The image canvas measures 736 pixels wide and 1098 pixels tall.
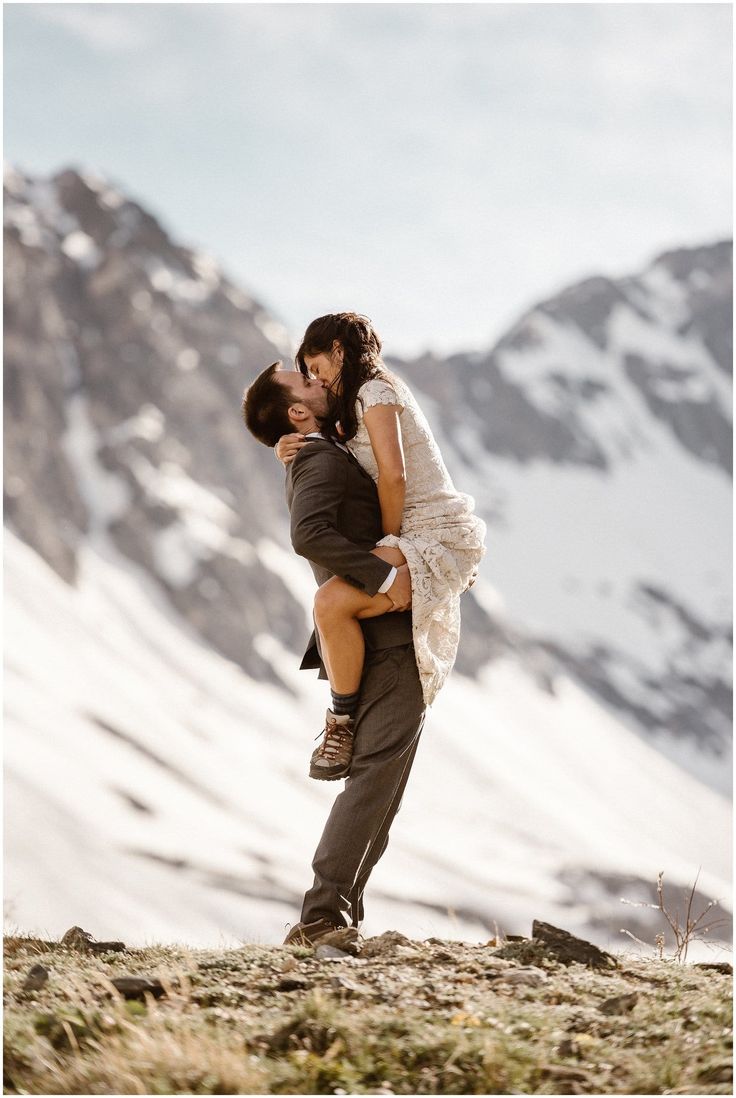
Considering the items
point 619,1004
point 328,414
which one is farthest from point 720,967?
point 328,414

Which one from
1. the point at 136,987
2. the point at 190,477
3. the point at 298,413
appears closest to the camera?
the point at 136,987

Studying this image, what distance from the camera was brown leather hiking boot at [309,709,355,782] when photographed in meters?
6.57

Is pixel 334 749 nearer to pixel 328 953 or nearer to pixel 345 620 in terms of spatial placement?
pixel 345 620

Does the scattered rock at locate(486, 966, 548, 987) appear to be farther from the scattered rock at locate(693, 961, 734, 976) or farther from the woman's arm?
→ the woman's arm

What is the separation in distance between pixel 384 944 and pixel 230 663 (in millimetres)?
99492

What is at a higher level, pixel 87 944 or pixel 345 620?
pixel 345 620

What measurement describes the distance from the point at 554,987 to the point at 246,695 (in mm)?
97704

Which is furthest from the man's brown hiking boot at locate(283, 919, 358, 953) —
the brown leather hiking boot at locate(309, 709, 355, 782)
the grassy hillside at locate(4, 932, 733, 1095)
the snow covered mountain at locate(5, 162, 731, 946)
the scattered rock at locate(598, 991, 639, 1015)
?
the snow covered mountain at locate(5, 162, 731, 946)

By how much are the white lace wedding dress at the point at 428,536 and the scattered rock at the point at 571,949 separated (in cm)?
143

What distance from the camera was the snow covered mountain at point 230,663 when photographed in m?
67.3

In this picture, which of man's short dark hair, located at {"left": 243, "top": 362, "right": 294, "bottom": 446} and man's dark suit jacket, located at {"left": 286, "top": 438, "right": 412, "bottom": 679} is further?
man's short dark hair, located at {"left": 243, "top": 362, "right": 294, "bottom": 446}

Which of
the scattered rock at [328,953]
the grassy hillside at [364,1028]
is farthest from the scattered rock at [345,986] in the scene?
the scattered rock at [328,953]

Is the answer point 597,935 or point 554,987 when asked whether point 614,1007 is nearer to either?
point 554,987

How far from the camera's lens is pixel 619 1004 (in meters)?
4.89
